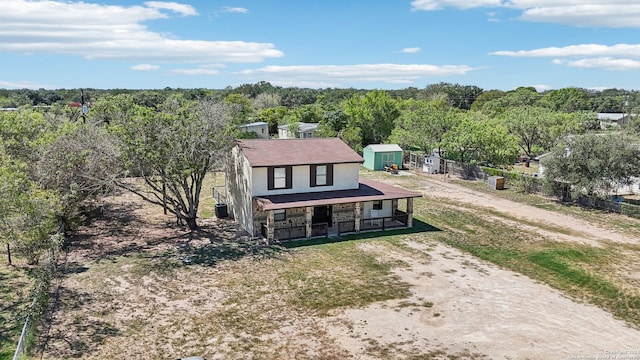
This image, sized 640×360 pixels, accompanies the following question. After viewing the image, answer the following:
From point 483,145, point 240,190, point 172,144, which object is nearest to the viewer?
point 172,144

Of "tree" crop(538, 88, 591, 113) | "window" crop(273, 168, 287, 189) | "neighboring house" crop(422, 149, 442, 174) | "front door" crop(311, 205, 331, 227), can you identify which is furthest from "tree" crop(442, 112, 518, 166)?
"tree" crop(538, 88, 591, 113)

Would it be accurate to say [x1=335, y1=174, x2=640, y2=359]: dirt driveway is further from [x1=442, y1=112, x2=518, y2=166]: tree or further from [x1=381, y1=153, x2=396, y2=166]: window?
[x1=381, y1=153, x2=396, y2=166]: window

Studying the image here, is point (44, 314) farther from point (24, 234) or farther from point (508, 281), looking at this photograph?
point (508, 281)

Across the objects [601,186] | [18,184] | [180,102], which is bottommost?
[601,186]

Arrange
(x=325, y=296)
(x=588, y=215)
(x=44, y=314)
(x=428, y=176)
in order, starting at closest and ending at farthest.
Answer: (x=44, y=314)
(x=325, y=296)
(x=588, y=215)
(x=428, y=176)

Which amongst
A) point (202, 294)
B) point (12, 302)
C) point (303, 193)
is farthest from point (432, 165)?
point (12, 302)

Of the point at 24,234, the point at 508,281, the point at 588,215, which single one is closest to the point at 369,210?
the point at 508,281

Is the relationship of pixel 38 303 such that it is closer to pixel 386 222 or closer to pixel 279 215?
pixel 279 215

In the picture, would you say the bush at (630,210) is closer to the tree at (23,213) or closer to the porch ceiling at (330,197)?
the porch ceiling at (330,197)
